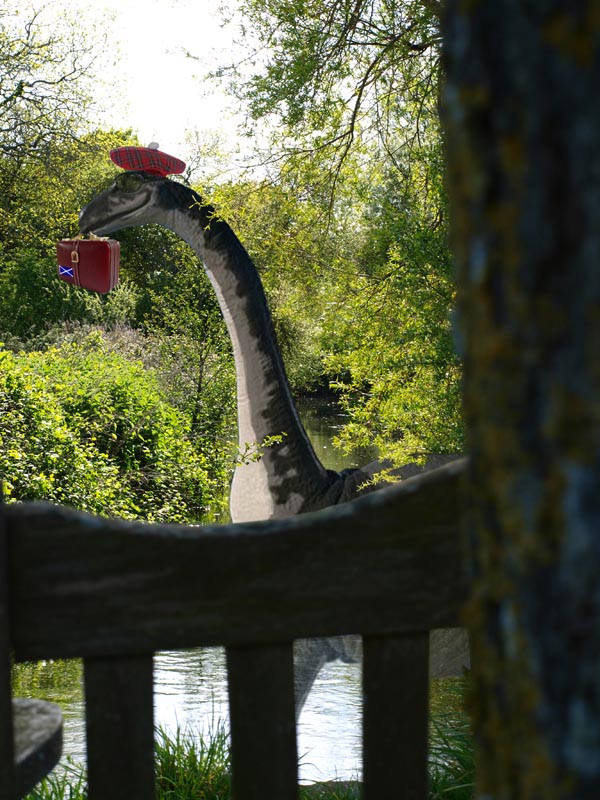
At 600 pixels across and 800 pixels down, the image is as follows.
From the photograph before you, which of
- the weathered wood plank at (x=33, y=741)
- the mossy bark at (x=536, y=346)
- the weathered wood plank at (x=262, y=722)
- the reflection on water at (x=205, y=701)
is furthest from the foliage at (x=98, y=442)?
the mossy bark at (x=536, y=346)

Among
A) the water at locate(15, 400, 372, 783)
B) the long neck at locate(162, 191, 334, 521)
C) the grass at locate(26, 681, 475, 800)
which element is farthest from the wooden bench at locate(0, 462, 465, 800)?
the long neck at locate(162, 191, 334, 521)

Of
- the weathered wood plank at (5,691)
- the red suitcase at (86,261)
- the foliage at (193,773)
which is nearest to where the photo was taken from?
the weathered wood plank at (5,691)

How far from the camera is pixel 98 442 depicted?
9.64 m

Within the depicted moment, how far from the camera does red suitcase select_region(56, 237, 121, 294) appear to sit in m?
8.28

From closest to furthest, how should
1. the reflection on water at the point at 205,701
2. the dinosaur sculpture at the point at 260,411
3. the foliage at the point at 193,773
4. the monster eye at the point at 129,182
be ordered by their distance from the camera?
the foliage at the point at 193,773
the reflection on water at the point at 205,701
the dinosaur sculpture at the point at 260,411
the monster eye at the point at 129,182

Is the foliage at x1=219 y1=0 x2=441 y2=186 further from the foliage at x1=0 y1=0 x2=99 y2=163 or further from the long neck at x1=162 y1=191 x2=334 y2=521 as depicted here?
the foliage at x1=0 y1=0 x2=99 y2=163

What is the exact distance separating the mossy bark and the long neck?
4.53m

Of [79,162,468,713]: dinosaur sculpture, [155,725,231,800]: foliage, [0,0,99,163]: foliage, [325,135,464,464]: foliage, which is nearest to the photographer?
[155,725,231,800]: foliage

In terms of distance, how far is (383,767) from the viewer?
3.93 feet

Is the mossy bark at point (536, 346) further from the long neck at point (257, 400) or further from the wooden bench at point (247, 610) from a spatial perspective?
the long neck at point (257, 400)

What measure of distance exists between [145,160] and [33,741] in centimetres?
535

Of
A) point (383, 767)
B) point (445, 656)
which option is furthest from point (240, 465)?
point (383, 767)

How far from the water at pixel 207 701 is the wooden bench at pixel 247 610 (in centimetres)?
277

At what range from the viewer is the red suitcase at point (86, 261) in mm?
8281
